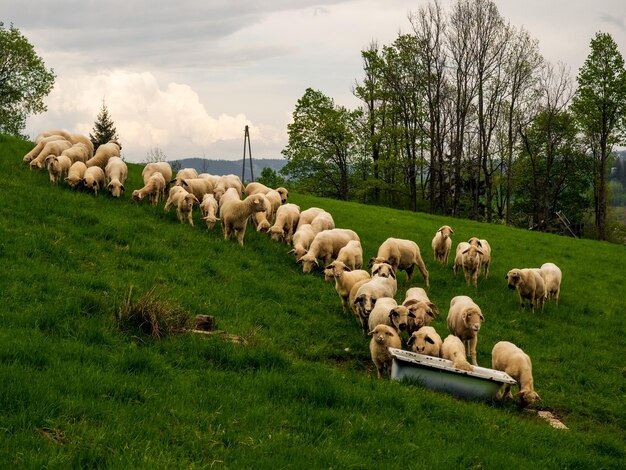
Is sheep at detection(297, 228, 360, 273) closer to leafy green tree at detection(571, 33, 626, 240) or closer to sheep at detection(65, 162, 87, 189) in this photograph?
sheep at detection(65, 162, 87, 189)

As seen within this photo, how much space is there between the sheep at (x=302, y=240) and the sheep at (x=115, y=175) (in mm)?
5538

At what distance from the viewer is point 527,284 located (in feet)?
53.2

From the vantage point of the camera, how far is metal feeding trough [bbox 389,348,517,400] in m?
8.37

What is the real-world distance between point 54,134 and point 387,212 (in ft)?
59.4

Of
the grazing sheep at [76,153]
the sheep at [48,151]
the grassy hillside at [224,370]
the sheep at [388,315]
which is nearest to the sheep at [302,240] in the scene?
the grassy hillside at [224,370]

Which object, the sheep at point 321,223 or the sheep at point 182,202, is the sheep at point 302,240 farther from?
the sheep at point 182,202

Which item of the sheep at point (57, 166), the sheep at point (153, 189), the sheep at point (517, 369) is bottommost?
the sheep at point (517, 369)

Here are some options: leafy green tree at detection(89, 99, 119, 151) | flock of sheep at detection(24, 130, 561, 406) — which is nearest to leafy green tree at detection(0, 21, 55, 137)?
leafy green tree at detection(89, 99, 119, 151)

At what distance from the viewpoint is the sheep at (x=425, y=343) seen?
31.6 feet

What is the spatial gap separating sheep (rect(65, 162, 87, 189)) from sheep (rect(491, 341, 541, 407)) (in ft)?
41.8

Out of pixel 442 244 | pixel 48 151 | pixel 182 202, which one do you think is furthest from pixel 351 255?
pixel 48 151

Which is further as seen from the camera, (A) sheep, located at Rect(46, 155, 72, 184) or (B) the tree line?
(B) the tree line

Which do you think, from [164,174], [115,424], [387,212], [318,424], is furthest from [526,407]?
[387,212]

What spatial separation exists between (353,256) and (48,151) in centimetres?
1102
